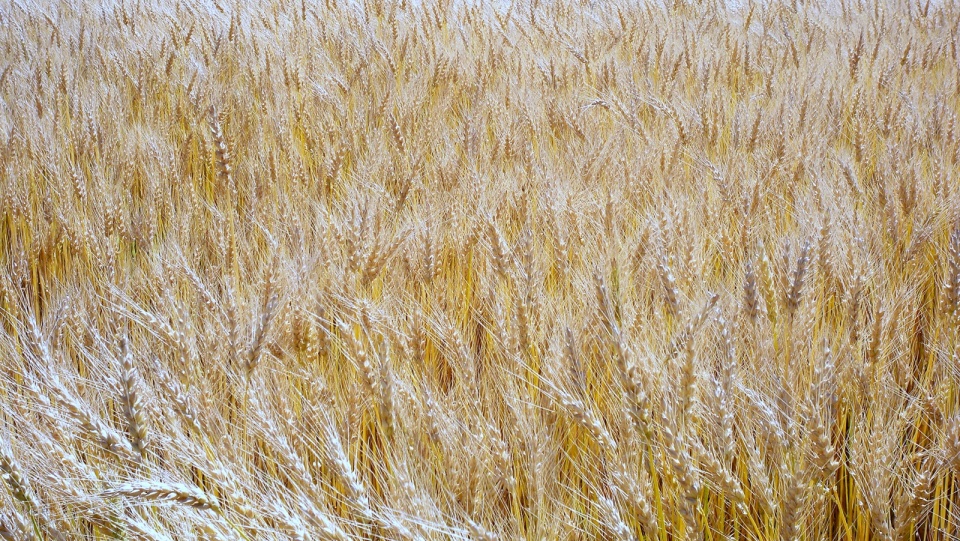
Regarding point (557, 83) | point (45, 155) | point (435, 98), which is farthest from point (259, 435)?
point (557, 83)

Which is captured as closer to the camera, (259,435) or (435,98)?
(259,435)

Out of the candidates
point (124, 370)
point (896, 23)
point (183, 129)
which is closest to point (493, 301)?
point (124, 370)

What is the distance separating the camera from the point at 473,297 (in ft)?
5.22

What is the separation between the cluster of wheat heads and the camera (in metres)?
0.82

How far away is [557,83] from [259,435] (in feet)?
8.02

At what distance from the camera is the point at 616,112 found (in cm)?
250

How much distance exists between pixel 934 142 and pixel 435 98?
6.52ft

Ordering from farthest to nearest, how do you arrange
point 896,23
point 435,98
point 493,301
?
point 896,23 < point 435,98 < point 493,301

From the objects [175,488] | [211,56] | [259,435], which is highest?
[211,56]

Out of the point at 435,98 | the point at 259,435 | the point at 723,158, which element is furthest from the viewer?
the point at 435,98

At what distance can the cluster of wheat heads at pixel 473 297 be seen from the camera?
0.82 m

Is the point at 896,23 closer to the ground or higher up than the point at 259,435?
higher up

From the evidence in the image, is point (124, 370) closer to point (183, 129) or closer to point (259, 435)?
point (259, 435)

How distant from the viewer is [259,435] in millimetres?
1020
